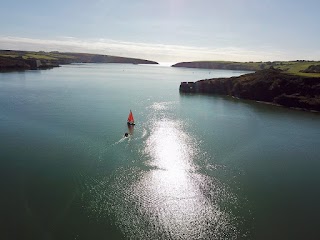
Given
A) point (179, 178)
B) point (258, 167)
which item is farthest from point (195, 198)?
point (258, 167)

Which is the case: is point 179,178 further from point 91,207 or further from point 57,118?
point 57,118

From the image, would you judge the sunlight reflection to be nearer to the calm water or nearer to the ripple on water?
the ripple on water

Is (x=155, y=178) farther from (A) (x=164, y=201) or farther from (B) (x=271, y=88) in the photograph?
(B) (x=271, y=88)

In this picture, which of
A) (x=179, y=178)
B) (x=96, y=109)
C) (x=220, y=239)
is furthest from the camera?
(x=96, y=109)

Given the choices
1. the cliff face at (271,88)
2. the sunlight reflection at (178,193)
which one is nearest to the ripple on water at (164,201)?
the sunlight reflection at (178,193)

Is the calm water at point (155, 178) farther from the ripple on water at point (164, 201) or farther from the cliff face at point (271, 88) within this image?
the cliff face at point (271, 88)

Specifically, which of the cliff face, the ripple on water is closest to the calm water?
the ripple on water
